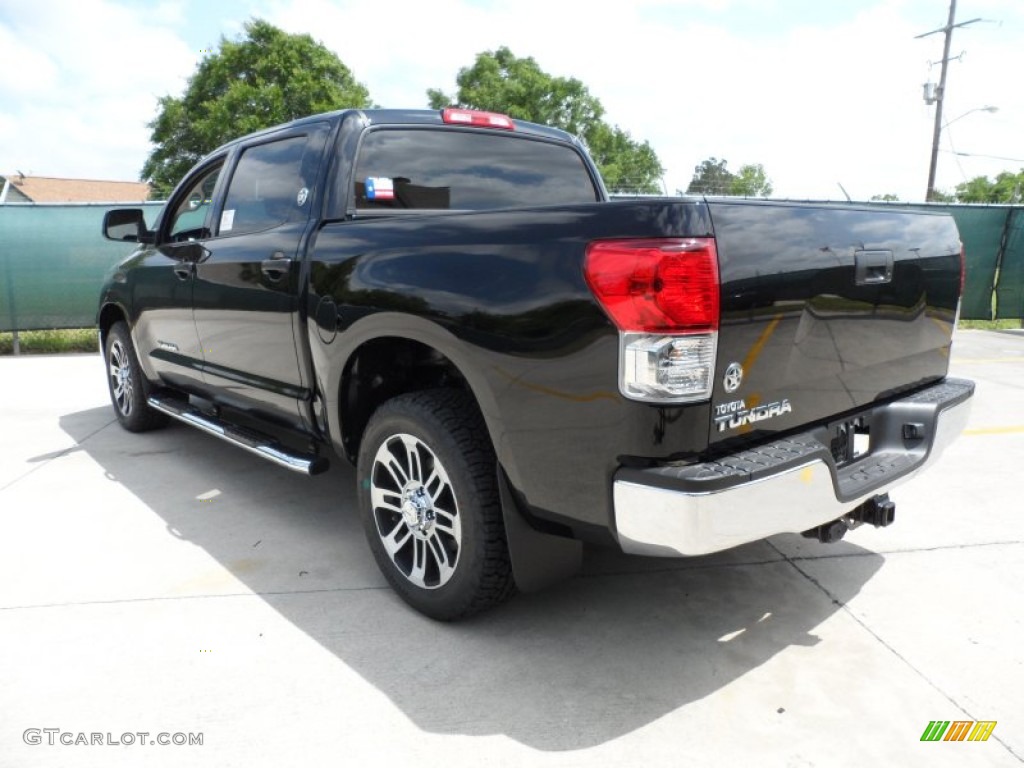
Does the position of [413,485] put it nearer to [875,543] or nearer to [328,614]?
[328,614]

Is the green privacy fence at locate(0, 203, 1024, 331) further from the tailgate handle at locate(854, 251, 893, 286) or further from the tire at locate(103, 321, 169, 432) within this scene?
the tailgate handle at locate(854, 251, 893, 286)

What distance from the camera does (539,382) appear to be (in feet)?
7.50

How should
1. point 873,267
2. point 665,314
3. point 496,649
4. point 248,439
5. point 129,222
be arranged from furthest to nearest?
1. point 129,222
2. point 248,439
3. point 496,649
4. point 873,267
5. point 665,314

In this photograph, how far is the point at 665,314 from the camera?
204 cm

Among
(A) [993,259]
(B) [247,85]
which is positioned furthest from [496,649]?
(B) [247,85]

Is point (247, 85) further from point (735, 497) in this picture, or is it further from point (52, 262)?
point (735, 497)

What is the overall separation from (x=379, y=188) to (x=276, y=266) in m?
0.57

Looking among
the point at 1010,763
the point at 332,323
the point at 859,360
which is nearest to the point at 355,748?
the point at 332,323

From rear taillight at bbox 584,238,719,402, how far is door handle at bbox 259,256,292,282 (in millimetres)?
1811

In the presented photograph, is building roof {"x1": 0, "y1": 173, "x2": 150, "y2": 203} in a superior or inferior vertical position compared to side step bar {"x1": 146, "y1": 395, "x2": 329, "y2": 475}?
superior

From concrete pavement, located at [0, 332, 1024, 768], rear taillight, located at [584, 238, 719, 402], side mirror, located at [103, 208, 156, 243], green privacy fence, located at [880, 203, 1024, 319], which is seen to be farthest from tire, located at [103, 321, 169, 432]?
green privacy fence, located at [880, 203, 1024, 319]

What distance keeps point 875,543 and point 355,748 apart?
2.59 metres

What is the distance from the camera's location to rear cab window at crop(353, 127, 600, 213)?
11.3 ft

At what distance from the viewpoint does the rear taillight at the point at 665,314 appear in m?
2.04
